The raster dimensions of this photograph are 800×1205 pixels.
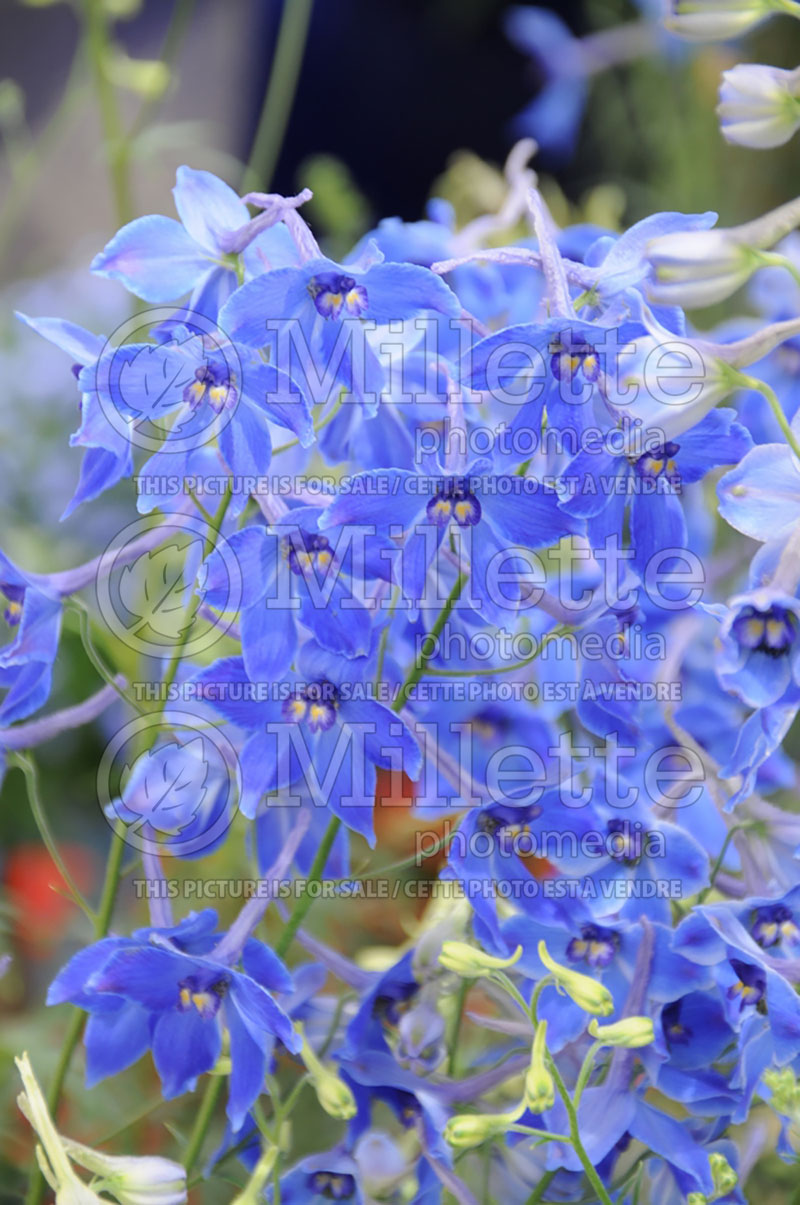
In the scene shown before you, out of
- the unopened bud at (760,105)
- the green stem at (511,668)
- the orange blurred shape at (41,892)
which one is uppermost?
the unopened bud at (760,105)

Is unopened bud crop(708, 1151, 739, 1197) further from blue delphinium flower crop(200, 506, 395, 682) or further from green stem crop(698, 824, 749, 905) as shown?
blue delphinium flower crop(200, 506, 395, 682)

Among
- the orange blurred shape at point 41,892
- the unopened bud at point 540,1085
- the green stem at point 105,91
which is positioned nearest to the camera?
the unopened bud at point 540,1085

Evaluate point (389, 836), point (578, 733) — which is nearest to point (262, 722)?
point (578, 733)

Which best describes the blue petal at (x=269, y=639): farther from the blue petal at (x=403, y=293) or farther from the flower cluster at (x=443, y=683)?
the blue petal at (x=403, y=293)

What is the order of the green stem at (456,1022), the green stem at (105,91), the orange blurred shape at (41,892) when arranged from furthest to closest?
the orange blurred shape at (41,892)
the green stem at (105,91)
the green stem at (456,1022)

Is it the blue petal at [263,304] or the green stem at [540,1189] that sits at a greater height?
the blue petal at [263,304]

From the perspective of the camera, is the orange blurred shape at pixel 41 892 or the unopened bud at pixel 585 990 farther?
the orange blurred shape at pixel 41 892

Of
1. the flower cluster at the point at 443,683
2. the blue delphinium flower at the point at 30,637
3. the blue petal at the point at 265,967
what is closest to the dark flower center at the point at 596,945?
the flower cluster at the point at 443,683
